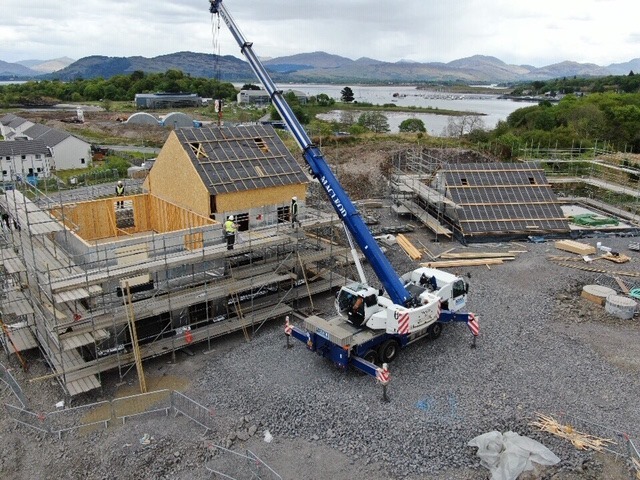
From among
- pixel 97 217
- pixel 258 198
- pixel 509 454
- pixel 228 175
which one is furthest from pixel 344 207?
pixel 97 217

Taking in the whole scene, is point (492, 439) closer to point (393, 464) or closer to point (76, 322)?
point (393, 464)

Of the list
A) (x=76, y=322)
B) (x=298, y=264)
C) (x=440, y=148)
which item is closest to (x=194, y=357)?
(x=76, y=322)

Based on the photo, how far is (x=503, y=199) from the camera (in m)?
31.5

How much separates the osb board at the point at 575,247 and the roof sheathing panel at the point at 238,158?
15275mm

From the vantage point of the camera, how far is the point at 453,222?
3069 cm

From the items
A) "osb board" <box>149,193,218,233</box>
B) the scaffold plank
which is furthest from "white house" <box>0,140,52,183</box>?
the scaffold plank

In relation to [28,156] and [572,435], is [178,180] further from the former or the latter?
[28,156]

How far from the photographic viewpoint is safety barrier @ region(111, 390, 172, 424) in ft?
47.3

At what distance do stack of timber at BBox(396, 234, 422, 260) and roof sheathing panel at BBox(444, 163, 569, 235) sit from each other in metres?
3.26

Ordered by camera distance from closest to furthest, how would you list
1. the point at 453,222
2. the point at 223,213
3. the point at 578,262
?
the point at 223,213, the point at 578,262, the point at 453,222

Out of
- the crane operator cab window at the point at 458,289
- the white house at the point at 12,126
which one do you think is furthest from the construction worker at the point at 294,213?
the white house at the point at 12,126

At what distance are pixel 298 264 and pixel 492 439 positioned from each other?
1046 centimetres

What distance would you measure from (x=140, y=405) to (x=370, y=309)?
7413 mm

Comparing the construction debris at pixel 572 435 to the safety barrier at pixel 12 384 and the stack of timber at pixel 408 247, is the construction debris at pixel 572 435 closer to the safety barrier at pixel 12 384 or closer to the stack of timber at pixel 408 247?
the stack of timber at pixel 408 247
